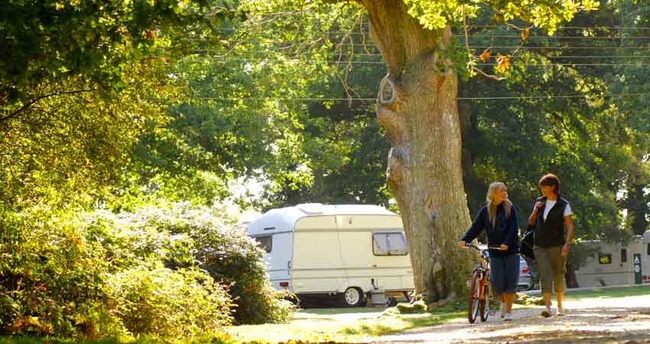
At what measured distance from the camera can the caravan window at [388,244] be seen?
118ft

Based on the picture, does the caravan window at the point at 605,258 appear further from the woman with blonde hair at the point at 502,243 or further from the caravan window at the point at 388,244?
the woman with blonde hair at the point at 502,243

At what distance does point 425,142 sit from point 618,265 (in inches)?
1540

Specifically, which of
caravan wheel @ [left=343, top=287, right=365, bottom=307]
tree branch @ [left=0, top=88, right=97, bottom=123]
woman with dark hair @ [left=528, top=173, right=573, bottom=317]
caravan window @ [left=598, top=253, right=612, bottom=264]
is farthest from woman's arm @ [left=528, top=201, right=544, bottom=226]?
caravan window @ [left=598, top=253, right=612, bottom=264]

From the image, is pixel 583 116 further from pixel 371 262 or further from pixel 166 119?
pixel 166 119

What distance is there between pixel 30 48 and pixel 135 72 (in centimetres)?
499

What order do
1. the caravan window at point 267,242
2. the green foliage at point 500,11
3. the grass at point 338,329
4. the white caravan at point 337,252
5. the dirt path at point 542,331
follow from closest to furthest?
the dirt path at point 542,331
the grass at point 338,329
the green foliage at point 500,11
the white caravan at point 337,252
the caravan window at point 267,242

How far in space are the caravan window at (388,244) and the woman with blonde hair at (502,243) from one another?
1947 centimetres

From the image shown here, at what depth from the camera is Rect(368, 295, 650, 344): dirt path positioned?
11.7 meters

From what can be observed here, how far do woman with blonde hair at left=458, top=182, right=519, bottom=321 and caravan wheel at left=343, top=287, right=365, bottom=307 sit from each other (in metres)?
19.3

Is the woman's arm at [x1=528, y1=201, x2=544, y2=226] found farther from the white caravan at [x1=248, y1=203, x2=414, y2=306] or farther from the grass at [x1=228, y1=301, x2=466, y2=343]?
the white caravan at [x1=248, y1=203, x2=414, y2=306]

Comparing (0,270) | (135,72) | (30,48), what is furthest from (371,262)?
(30,48)

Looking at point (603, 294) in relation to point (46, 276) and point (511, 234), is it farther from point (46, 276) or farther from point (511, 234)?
point (46, 276)

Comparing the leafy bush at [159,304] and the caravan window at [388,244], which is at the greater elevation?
the caravan window at [388,244]

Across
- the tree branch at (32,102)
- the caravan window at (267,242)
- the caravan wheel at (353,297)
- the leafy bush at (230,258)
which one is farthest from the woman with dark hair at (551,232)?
the caravan window at (267,242)
